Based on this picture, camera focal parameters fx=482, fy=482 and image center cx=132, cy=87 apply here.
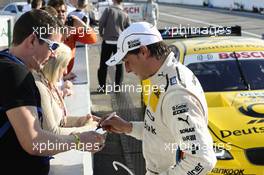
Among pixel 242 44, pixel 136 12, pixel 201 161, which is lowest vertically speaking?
pixel 136 12

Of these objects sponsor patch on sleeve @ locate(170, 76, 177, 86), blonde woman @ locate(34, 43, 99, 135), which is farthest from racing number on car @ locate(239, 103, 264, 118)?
sponsor patch on sleeve @ locate(170, 76, 177, 86)

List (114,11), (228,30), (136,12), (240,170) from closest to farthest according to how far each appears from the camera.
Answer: (240,170), (228,30), (114,11), (136,12)

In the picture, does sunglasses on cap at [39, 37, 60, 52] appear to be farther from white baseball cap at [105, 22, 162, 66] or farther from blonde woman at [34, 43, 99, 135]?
blonde woman at [34, 43, 99, 135]

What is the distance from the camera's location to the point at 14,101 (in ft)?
7.04

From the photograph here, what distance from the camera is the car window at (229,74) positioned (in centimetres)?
566

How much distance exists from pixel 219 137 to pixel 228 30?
12.7 feet

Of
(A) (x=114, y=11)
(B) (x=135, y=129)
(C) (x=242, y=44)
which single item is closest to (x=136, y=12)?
(A) (x=114, y=11)

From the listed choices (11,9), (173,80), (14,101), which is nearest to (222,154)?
(173,80)

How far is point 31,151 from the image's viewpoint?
2279mm

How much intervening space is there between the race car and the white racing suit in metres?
1.72

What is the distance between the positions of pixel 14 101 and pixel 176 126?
2.54 ft

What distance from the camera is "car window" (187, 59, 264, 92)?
5664 mm

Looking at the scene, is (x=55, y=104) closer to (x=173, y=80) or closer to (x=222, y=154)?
(x=173, y=80)

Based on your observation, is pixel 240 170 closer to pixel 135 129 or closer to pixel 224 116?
pixel 224 116
